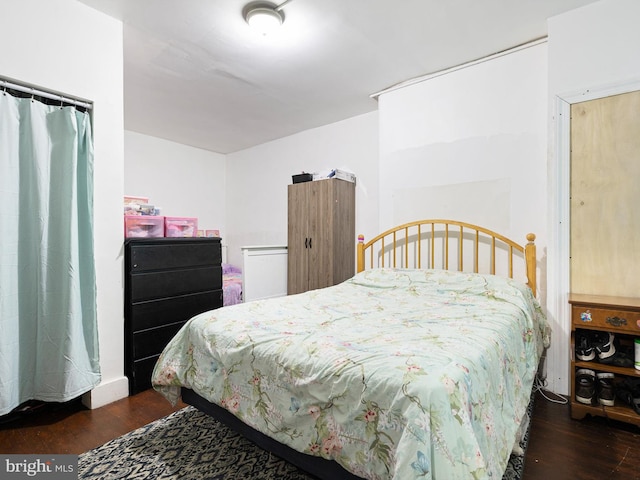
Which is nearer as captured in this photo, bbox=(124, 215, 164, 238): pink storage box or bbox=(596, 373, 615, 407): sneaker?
bbox=(596, 373, 615, 407): sneaker

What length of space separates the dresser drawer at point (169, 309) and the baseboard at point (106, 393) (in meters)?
0.34

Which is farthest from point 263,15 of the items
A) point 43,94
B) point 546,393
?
point 546,393

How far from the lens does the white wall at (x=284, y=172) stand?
370cm

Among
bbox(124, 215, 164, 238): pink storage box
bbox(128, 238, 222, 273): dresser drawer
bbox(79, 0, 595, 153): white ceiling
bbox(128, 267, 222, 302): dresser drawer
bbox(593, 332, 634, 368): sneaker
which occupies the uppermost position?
bbox(79, 0, 595, 153): white ceiling

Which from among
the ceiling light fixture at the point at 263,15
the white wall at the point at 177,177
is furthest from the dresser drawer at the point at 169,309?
the white wall at the point at 177,177

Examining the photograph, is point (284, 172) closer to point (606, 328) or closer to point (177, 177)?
point (177, 177)

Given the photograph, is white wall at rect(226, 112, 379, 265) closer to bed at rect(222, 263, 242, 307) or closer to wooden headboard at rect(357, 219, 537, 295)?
wooden headboard at rect(357, 219, 537, 295)

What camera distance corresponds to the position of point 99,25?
83.0 inches

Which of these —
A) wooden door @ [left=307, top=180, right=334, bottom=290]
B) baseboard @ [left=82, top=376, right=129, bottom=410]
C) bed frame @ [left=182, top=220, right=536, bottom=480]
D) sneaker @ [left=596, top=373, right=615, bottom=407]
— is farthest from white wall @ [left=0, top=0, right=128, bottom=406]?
sneaker @ [left=596, top=373, right=615, bottom=407]

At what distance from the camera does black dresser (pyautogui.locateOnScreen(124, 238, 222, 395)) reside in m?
2.29

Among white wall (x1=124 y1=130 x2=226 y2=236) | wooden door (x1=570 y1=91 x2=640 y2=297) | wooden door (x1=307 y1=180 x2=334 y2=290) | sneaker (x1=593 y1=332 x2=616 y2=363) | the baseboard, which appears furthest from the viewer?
white wall (x1=124 y1=130 x2=226 y2=236)

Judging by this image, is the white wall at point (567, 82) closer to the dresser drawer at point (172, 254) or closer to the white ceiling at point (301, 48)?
the white ceiling at point (301, 48)

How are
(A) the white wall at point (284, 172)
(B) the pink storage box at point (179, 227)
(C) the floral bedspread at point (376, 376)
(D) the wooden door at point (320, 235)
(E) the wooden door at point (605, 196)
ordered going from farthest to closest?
(A) the white wall at point (284, 172) < (D) the wooden door at point (320, 235) < (B) the pink storage box at point (179, 227) < (E) the wooden door at point (605, 196) < (C) the floral bedspread at point (376, 376)

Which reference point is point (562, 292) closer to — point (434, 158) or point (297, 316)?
point (434, 158)
